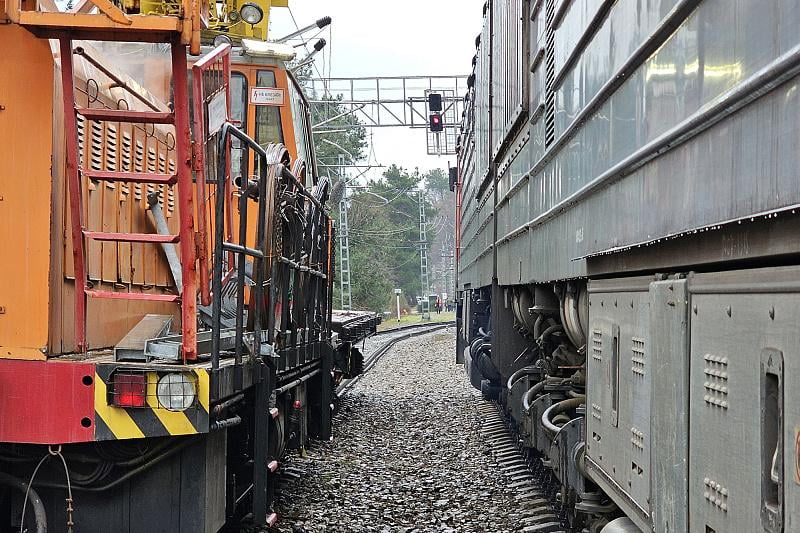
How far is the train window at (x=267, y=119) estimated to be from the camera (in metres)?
8.38

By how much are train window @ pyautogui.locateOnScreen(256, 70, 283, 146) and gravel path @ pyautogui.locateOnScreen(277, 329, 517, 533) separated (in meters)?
2.84

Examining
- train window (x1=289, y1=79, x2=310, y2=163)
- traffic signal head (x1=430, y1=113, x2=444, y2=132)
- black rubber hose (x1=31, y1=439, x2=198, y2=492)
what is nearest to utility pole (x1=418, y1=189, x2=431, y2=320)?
traffic signal head (x1=430, y1=113, x2=444, y2=132)

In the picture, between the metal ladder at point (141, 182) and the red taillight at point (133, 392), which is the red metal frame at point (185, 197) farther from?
the red taillight at point (133, 392)

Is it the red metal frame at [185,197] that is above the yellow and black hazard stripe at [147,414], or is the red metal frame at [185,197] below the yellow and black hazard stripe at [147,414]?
above

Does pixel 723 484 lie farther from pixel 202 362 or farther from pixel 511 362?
pixel 511 362

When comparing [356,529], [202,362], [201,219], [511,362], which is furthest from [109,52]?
[511,362]

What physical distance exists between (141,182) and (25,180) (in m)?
0.62

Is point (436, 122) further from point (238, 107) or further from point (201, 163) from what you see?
point (201, 163)

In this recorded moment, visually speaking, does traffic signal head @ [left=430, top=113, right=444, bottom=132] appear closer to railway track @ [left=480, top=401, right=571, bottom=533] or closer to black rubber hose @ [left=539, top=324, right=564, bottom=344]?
railway track @ [left=480, top=401, right=571, bottom=533]

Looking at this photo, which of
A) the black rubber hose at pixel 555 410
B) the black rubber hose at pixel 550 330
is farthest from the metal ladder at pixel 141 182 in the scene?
the black rubber hose at pixel 550 330

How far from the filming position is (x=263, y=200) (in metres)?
5.28

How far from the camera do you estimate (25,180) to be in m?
4.26

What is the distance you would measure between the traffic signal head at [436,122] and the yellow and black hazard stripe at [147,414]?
22011 millimetres

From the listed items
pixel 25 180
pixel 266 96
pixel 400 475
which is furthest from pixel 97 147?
pixel 400 475
